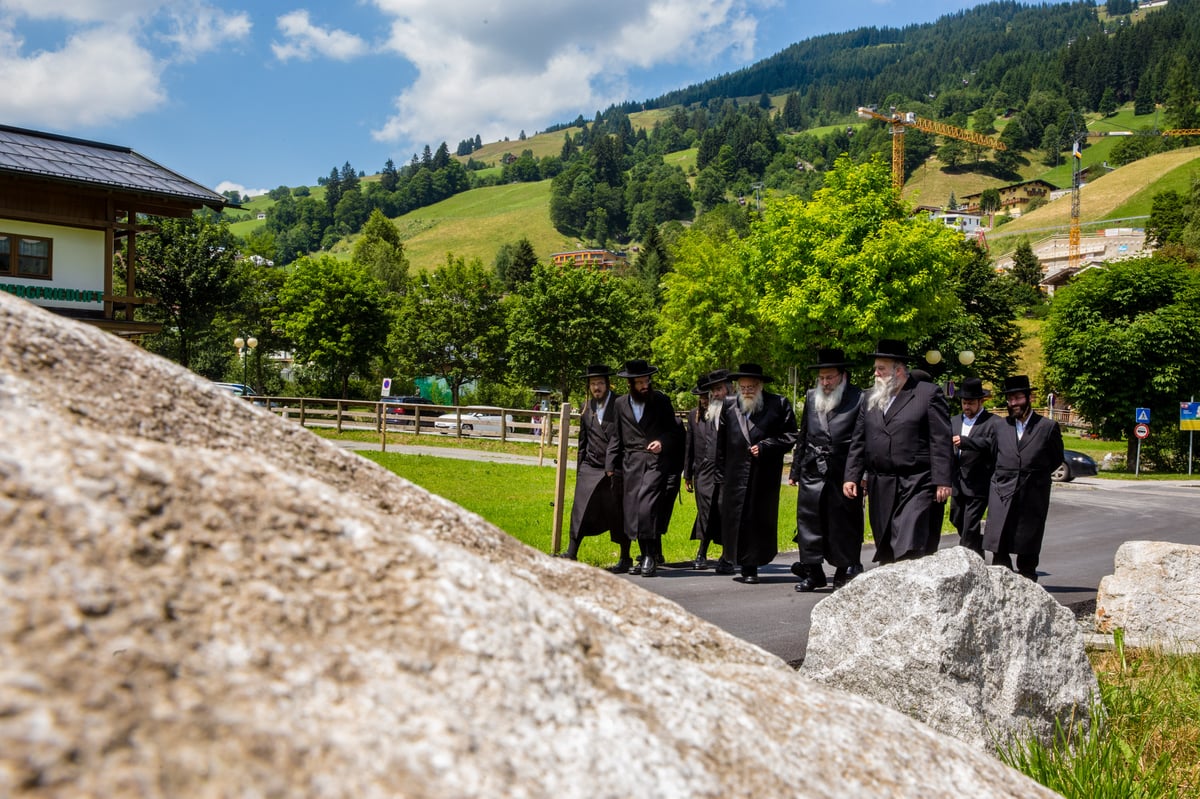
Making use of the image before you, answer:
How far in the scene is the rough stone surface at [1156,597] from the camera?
21.4 feet

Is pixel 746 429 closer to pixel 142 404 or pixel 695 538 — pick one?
pixel 695 538

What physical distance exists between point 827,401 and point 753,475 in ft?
3.92

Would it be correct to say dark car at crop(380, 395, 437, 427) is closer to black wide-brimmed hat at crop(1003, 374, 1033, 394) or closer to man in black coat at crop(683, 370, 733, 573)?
man in black coat at crop(683, 370, 733, 573)

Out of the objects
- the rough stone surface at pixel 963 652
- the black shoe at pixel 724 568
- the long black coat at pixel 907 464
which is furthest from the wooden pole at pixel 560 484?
the rough stone surface at pixel 963 652

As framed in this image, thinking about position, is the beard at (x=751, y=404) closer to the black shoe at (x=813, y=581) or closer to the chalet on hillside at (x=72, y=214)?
the black shoe at (x=813, y=581)

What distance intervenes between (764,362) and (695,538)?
34150 millimetres

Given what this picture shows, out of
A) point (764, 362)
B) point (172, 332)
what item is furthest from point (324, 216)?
point (764, 362)

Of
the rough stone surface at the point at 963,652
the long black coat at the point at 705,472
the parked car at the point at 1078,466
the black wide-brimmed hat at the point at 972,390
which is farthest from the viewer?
the parked car at the point at 1078,466

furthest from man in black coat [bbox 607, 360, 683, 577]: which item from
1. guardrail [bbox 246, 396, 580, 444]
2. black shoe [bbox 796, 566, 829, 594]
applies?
guardrail [bbox 246, 396, 580, 444]

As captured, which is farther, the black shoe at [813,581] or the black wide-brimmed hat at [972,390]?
the black wide-brimmed hat at [972,390]

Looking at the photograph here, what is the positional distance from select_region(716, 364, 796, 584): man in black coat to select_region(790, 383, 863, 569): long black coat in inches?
23.4

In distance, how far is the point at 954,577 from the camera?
13.4 feet

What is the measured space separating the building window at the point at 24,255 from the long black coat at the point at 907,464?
27.0 m

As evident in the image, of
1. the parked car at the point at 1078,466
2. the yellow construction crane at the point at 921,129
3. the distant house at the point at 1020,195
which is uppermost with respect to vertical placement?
the yellow construction crane at the point at 921,129
